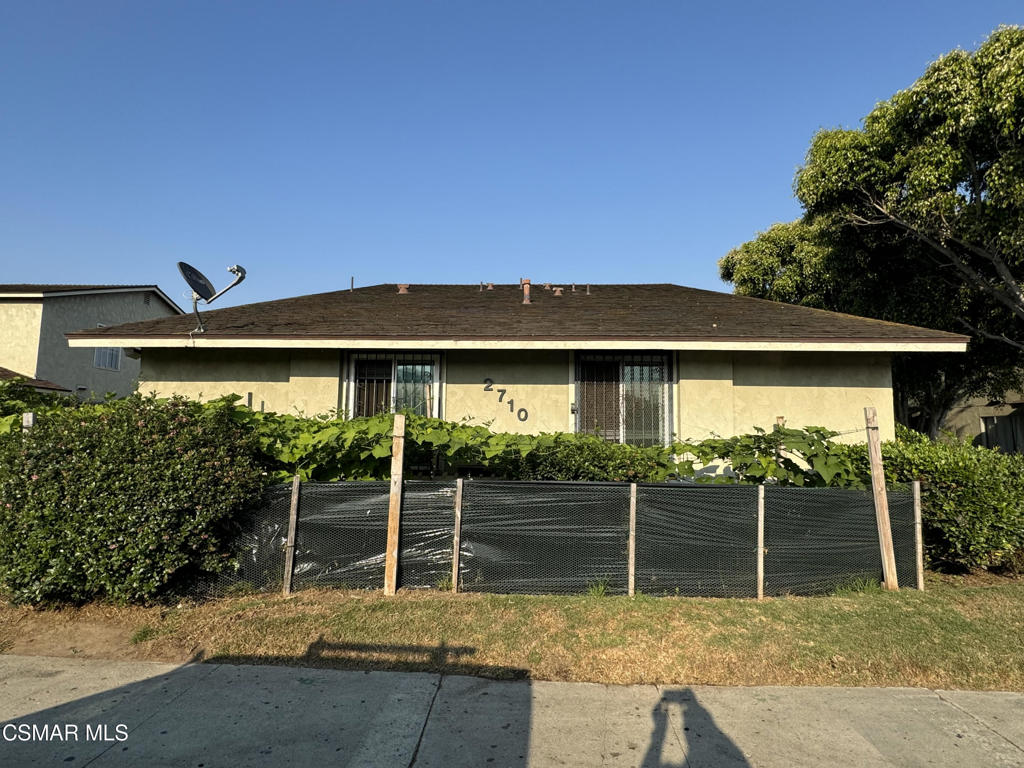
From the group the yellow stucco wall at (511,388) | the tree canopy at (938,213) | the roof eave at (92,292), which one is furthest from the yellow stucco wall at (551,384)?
the roof eave at (92,292)

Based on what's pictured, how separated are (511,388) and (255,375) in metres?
3.98

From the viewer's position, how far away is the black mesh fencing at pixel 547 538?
5629 mm

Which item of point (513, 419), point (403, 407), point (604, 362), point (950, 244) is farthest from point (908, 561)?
point (950, 244)

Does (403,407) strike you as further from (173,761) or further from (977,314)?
(977,314)

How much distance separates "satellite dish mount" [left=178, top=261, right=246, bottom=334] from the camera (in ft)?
27.1

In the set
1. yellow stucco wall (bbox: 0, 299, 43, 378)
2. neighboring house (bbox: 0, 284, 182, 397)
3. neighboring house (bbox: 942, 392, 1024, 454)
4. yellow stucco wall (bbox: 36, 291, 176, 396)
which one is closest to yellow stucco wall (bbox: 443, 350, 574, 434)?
yellow stucco wall (bbox: 36, 291, 176, 396)

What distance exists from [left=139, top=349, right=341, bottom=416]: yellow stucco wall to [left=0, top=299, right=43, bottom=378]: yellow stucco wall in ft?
49.9

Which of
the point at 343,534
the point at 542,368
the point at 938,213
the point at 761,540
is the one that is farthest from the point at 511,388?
the point at 938,213

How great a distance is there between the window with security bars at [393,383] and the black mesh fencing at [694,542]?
13.4 ft

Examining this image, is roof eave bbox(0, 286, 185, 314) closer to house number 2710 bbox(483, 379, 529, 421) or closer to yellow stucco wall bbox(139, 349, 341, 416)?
yellow stucco wall bbox(139, 349, 341, 416)

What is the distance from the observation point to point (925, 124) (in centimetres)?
1013

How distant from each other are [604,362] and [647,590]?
12.8 ft

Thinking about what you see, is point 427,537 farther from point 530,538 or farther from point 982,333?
point 982,333
